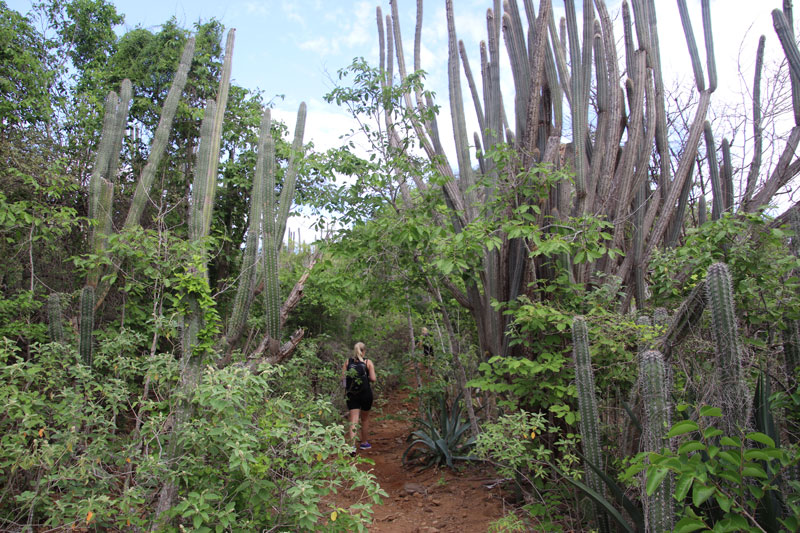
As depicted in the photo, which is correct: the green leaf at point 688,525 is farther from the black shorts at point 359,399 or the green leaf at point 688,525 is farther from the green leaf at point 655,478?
the black shorts at point 359,399

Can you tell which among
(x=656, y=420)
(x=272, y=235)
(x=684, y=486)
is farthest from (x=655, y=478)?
(x=272, y=235)

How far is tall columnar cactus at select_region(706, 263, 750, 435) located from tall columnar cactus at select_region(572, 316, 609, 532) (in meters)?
1.03

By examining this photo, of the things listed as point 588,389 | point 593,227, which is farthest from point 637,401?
point 593,227

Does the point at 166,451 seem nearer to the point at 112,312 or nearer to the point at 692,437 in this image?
the point at 692,437

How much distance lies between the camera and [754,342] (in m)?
2.76

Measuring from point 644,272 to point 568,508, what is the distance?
2.53m

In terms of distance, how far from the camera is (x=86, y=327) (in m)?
4.50

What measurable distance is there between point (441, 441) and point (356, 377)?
4.64 ft

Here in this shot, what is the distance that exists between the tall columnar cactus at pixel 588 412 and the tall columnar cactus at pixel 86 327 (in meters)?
4.13

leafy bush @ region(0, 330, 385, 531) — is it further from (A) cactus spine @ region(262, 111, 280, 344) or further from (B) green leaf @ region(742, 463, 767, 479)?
(A) cactus spine @ region(262, 111, 280, 344)

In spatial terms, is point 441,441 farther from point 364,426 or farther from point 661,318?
point 661,318

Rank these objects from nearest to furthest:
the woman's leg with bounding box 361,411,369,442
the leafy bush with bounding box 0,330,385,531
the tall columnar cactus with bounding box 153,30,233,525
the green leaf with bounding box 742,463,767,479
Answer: the green leaf with bounding box 742,463,767,479
the leafy bush with bounding box 0,330,385,531
the tall columnar cactus with bounding box 153,30,233,525
the woman's leg with bounding box 361,411,369,442

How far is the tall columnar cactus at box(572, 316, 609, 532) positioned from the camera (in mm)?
3346

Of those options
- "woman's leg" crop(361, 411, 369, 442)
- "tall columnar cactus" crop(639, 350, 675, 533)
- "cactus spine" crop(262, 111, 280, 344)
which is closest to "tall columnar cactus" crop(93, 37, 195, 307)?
"cactus spine" crop(262, 111, 280, 344)
